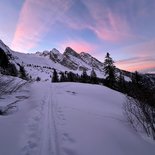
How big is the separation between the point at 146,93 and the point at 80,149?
4.31 meters

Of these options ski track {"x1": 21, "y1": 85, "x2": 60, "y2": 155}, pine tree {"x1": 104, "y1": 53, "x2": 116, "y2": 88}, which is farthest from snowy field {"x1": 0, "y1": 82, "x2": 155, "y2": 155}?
pine tree {"x1": 104, "y1": 53, "x2": 116, "y2": 88}

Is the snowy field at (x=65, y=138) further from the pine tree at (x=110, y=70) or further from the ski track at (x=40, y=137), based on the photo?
the pine tree at (x=110, y=70)

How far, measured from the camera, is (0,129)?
632cm

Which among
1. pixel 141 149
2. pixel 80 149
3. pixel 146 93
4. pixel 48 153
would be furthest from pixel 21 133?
pixel 146 93

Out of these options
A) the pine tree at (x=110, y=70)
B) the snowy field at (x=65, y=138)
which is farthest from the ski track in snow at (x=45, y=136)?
the pine tree at (x=110, y=70)

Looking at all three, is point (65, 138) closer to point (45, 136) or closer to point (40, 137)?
point (45, 136)

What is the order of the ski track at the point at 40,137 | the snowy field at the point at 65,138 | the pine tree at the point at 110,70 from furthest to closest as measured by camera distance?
the pine tree at the point at 110,70 → the snowy field at the point at 65,138 → the ski track at the point at 40,137

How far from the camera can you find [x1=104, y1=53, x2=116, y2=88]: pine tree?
4025cm

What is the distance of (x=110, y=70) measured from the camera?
4025 centimetres

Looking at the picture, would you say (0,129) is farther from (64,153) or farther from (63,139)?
(64,153)

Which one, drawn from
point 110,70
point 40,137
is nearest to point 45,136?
point 40,137

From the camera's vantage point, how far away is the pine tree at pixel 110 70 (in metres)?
40.2

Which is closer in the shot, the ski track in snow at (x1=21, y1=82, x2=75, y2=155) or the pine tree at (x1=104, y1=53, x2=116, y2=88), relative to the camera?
the ski track in snow at (x1=21, y1=82, x2=75, y2=155)

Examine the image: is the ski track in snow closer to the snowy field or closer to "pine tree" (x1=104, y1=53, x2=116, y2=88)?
the snowy field
